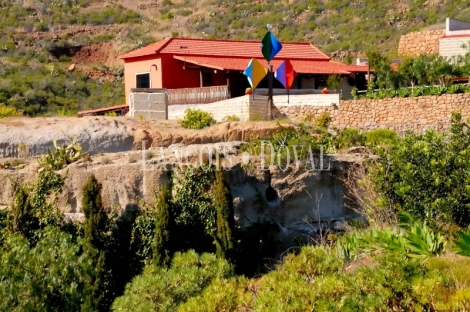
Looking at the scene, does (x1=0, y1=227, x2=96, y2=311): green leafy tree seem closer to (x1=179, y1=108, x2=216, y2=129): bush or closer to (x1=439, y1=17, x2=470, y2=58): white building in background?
(x1=179, y1=108, x2=216, y2=129): bush

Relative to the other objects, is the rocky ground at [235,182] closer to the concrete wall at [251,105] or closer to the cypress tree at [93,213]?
the cypress tree at [93,213]

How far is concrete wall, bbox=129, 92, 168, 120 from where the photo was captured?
28.3m

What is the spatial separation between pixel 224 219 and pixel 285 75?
15.1 metres

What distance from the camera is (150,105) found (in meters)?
29.0

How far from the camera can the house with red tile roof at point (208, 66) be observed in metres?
33.0

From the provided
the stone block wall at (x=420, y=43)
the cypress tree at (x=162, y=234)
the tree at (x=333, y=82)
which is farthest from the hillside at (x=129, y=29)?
the cypress tree at (x=162, y=234)

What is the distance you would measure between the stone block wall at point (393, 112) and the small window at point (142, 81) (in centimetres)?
675

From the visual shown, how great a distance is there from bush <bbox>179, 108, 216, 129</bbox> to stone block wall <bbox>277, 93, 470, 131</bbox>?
15.0 feet

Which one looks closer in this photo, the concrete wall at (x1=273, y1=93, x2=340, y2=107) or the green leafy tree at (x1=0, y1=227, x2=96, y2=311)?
the green leafy tree at (x1=0, y1=227, x2=96, y2=311)

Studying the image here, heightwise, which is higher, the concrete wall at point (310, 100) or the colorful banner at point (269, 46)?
the colorful banner at point (269, 46)

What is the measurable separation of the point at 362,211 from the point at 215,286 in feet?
24.9

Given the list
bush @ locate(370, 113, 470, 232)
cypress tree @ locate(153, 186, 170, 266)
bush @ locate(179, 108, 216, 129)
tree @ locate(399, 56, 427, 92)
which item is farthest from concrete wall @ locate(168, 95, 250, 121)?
bush @ locate(370, 113, 470, 232)

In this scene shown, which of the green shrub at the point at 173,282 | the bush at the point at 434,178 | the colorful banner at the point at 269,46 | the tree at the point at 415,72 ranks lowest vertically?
the green shrub at the point at 173,282

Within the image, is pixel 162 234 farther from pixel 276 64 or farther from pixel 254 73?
pixel 276 64
